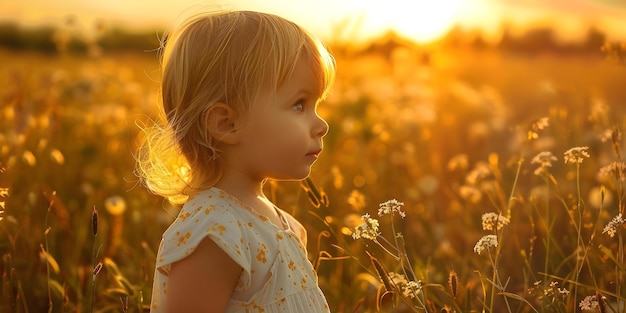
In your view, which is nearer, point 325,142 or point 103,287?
point 103,287

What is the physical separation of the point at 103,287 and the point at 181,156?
0.83 meters

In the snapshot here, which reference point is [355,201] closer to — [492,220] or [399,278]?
[399,278]

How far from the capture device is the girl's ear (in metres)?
1.86

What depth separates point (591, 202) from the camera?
322cm

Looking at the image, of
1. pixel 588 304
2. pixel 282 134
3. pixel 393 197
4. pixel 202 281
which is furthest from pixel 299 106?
pixel 393 197

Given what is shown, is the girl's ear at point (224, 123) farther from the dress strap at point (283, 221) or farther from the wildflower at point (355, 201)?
the wildflower at point (355, 201)

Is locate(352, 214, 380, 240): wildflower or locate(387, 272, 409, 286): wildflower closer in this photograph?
locate(352, 214, 380, 240): wildflower

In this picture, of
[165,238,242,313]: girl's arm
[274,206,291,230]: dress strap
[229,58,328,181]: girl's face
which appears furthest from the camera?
[274,206,291,230]: dress strap

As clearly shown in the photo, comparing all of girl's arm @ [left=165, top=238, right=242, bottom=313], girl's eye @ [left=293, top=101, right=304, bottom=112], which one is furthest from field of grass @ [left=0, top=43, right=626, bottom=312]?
girl's eye @ [left=293, top=101, right=304, bottom=112]

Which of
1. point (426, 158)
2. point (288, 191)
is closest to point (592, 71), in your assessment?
point (426, 158)

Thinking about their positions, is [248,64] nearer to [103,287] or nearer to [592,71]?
[103,287]

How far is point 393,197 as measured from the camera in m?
3.77

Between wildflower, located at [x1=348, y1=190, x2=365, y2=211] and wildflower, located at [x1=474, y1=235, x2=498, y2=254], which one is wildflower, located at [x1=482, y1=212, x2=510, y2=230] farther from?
wildflower, located at [x1=348, y1=190, x2=365, y2=211]

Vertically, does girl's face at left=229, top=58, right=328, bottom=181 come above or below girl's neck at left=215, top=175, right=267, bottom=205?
above
